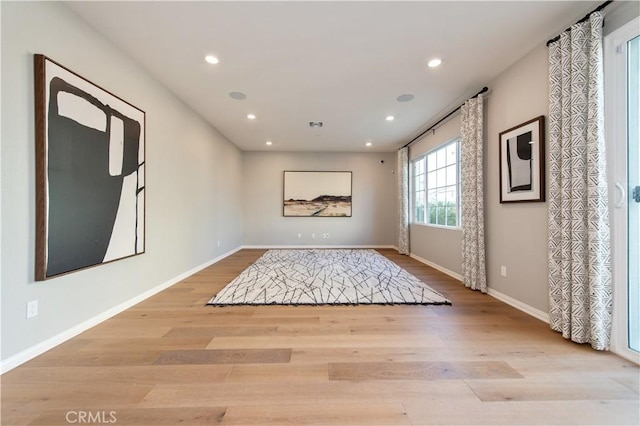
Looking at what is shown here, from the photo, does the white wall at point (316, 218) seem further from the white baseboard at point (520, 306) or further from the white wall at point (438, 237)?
the white baseboard at point (520, 306)

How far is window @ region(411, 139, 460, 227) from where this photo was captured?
3.87 meters

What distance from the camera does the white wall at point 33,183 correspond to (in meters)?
1.52

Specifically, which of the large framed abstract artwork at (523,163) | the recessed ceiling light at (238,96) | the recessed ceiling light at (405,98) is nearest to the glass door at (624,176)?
the large framed abstract artwork at (523,163)

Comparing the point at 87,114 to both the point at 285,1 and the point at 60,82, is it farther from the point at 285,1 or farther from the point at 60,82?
the point at 285,1

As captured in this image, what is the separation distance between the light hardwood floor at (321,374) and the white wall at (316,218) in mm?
4132

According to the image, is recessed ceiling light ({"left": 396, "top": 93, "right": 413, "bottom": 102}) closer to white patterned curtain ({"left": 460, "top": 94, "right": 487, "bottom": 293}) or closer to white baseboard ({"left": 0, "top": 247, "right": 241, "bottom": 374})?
white patterned curtain ({"left": 460, "top": 94, "right": 487, "bottom": 293})

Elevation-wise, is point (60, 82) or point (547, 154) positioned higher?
point (60, 82)

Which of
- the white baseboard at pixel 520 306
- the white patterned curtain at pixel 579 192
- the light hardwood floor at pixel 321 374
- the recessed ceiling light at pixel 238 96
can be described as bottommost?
the light hardwood floor at pixel 321 374

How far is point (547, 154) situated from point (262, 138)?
15.2 ft

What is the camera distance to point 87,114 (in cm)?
198

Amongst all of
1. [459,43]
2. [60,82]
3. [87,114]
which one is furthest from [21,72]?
[459,43]

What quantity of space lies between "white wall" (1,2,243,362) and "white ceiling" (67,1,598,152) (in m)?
0.26

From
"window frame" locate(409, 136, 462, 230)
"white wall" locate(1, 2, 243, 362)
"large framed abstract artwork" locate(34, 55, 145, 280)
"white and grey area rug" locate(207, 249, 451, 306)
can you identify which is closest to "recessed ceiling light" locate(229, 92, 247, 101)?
"white wall" locate(1, 2, 243, 362)

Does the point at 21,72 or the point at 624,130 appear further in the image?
the point at 624,130
